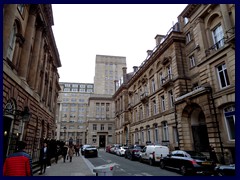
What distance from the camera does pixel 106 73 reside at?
83.4 m

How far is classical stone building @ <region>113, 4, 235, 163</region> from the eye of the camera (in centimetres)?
1426

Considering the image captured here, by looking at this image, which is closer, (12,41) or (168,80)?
(12,41)

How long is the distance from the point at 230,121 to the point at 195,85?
23.6 feet

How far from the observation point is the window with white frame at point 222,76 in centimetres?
1467

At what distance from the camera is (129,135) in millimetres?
38156

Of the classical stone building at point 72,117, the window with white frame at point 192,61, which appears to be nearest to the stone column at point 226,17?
the window with white frame at point 192,61

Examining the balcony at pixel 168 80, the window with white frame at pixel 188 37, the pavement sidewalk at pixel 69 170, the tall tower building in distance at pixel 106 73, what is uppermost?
the tall tower building in distance at pixel 106 73

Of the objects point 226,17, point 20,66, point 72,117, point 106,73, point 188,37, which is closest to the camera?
point 226,17

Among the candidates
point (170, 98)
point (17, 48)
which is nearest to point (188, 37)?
point (170, 98)

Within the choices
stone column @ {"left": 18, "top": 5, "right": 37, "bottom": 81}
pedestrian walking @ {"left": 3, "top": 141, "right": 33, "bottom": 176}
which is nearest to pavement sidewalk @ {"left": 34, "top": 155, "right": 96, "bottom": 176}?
pedestrian walking @ {"left": 3, "top": 141, "right": 33, "bottom": 176}

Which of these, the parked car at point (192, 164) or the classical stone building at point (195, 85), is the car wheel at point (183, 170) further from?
the classical stone building at point (195, 85)

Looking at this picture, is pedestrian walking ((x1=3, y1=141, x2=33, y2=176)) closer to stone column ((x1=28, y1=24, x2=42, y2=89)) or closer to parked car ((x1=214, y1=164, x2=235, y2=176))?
parked car ((x1=214, y1=164, x2=235, y2=176))

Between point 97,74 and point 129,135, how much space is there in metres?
48.8

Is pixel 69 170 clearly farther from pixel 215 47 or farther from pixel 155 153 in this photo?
pixel 215 47
